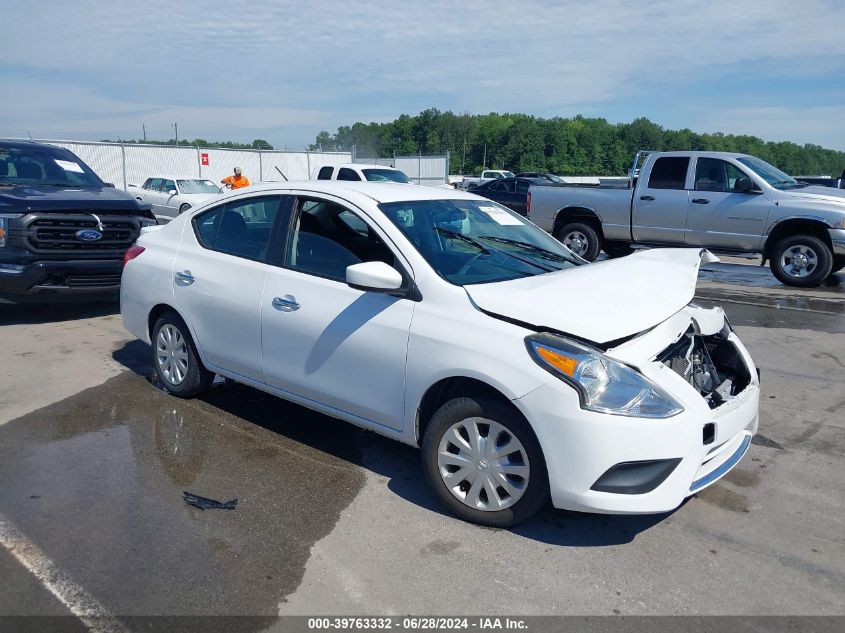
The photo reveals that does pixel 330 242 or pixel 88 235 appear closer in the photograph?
pixel 330 242

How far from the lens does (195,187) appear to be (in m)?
22.6

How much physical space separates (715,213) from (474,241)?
8.24 m

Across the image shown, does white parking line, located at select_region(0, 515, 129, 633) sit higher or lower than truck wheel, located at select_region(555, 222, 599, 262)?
lower

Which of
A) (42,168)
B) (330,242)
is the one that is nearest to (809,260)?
(330,242)

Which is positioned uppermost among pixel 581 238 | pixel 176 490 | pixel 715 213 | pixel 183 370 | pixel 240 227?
pixel 240 227

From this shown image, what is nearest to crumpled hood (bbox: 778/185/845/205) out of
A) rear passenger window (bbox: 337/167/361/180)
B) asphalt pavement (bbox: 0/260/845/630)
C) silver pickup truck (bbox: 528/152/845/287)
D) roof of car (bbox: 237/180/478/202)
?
silver pickup truck (bbox: 528/152/845/287)

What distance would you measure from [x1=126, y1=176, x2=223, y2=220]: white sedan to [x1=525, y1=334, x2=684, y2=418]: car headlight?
19.0 meters

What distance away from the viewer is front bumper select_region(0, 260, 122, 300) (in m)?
7.59

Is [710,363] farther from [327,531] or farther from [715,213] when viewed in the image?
[715,213]

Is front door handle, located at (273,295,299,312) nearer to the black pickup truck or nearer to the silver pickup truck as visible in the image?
the black pickup truck

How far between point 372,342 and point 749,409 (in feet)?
6.65

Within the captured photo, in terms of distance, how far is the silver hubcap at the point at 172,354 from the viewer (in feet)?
17.7

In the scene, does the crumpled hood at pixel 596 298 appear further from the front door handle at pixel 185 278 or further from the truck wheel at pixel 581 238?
the truck wheel at pixel 581 238

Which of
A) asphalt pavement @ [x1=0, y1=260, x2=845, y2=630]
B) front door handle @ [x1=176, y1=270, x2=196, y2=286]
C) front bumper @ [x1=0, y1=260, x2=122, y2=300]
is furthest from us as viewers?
front bumper @ [x1=0, y1=260, x2=122, y2=300]
